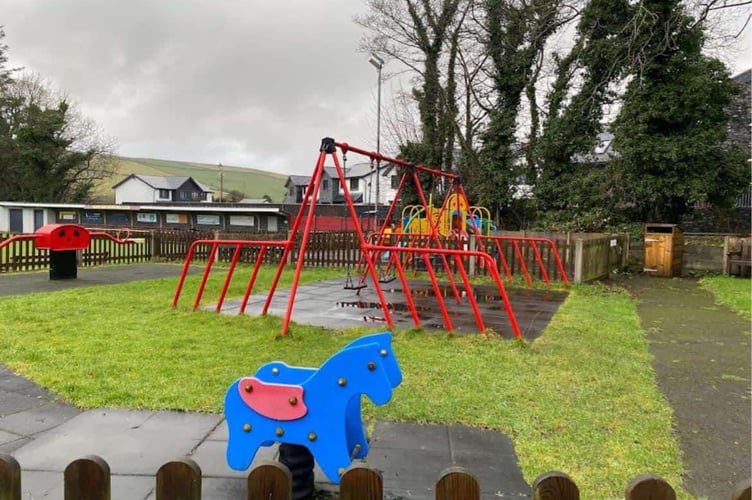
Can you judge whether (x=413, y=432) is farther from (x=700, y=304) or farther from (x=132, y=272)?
(x=132, y=272)

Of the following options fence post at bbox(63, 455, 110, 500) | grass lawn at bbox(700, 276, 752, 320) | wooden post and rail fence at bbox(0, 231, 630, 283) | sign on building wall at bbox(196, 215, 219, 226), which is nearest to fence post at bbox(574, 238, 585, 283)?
wooden post and rail fence at bbox(0, 231, 630, 283)

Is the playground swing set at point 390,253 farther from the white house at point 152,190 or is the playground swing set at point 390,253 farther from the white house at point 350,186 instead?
the white house at point 152,190

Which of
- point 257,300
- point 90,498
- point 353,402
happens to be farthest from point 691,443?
point 257,300

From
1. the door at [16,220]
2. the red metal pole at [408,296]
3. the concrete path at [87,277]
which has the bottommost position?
the concrete path at [87,277]

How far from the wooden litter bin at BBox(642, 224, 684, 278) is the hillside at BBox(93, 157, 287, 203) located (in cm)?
10443

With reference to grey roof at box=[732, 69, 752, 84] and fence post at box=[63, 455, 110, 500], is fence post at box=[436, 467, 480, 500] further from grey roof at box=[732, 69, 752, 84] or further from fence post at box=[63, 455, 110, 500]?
grey roof at box=[732, 69, 752, 84]

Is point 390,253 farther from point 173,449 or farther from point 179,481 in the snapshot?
point 179,481

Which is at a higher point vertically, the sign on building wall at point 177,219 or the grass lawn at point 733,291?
the sign on building wall at point 177,219

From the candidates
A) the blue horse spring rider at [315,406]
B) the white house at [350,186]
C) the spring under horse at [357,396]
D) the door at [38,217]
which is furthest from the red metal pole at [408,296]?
the white house at [350,186]

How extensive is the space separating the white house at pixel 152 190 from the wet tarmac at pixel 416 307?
65095mm

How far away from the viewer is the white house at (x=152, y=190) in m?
74.2

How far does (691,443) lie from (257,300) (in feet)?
24.3

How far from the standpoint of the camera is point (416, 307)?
9.35m

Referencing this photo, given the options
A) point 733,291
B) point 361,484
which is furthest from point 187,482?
point 733,291
